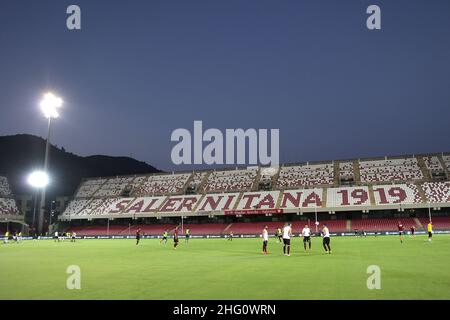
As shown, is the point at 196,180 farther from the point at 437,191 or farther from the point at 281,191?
the point at 437,191

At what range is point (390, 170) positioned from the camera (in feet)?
229

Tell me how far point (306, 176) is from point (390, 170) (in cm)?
1584

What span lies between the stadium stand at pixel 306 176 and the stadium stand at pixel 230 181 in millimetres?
6638

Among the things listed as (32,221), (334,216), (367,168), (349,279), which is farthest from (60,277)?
(32,221)

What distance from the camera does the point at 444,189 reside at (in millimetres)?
60625

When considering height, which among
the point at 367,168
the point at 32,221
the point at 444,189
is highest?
the point at 367,168

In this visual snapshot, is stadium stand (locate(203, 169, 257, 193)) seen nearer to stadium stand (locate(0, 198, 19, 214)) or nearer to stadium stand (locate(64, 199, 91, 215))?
stadium stand (locate(64, 199, 91, 215))

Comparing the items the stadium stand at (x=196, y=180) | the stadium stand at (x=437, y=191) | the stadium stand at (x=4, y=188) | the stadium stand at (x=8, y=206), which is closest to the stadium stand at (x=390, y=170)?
the stadium stand at (x=437, y=191)

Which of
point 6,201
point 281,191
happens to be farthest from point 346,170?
point 6,201

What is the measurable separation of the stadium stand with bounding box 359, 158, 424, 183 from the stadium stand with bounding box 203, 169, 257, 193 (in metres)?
22.7

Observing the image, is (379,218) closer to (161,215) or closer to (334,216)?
(334,216)

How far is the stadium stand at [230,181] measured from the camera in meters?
76.6
